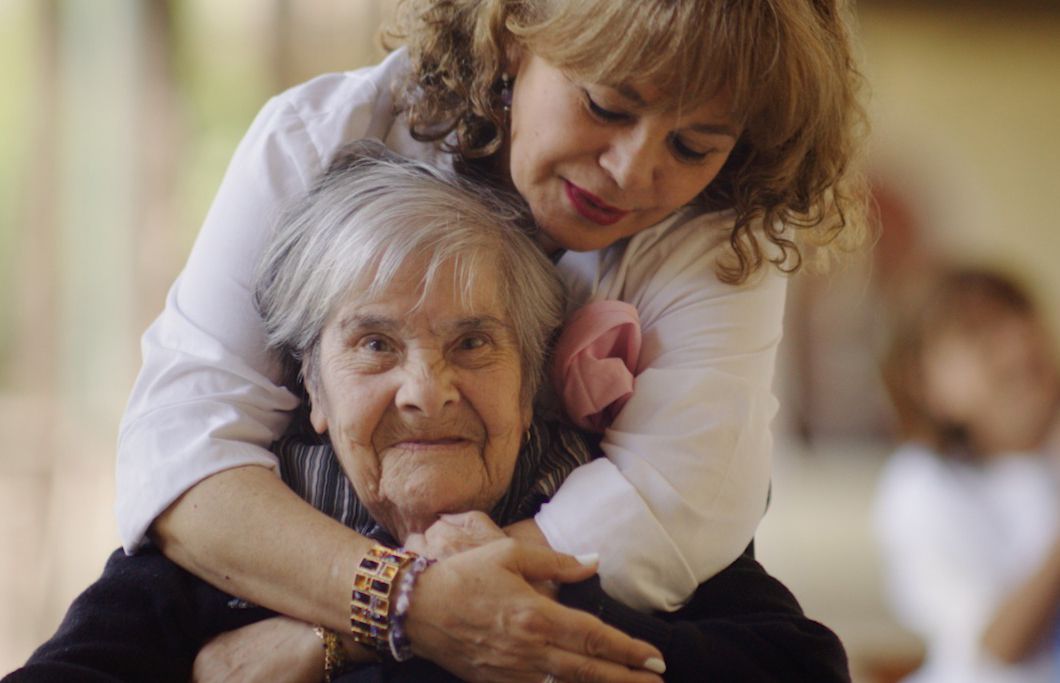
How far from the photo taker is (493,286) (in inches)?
54.7

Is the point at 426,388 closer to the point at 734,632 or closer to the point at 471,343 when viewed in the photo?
the point at 471,343

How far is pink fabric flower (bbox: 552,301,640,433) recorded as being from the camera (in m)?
1.41

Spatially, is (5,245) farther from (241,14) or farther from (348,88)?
(348,88)

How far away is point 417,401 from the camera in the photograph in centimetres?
131

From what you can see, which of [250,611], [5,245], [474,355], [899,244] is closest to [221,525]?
[250,611]

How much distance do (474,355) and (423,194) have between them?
225mm

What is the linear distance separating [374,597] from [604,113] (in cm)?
65

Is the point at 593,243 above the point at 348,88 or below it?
below

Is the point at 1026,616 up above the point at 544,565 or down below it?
below

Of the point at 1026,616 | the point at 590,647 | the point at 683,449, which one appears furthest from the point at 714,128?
the point at 1026,616

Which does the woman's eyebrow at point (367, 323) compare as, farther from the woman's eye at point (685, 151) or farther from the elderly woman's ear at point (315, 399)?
the woman's eye at point (685, 151)

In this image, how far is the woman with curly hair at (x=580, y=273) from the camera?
125 centimetres

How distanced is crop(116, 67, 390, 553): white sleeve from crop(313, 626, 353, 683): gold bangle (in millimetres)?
226

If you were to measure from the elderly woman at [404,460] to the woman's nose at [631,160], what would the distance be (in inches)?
6.7
